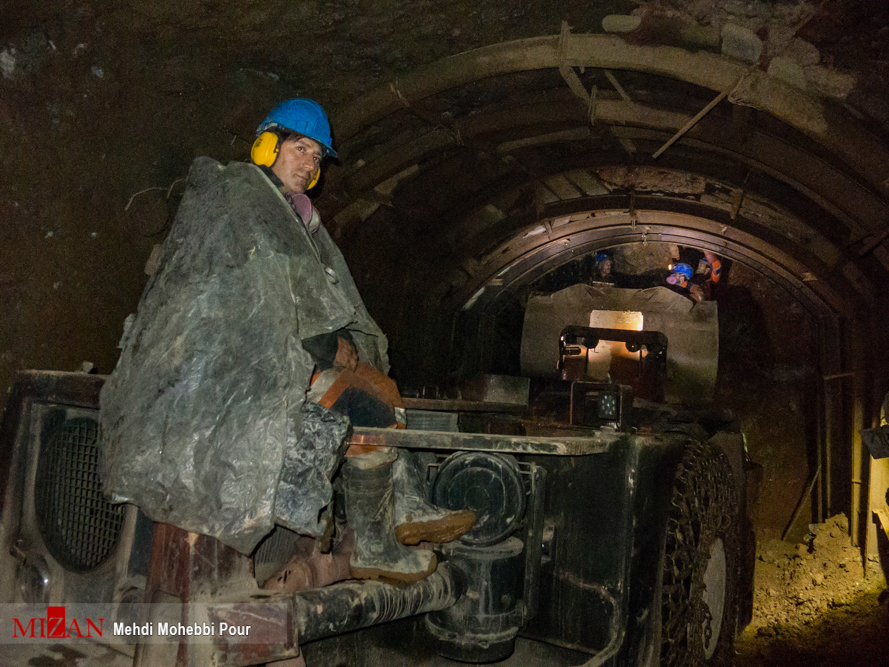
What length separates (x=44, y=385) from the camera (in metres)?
3.36

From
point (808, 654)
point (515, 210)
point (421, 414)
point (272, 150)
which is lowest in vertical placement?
point (808, 654)

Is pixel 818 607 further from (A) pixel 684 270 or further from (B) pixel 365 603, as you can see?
(B) pixel 365 603

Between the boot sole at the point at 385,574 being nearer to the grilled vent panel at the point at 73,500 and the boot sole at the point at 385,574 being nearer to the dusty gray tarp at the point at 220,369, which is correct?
the dusty gray tarp at the point at 220,369

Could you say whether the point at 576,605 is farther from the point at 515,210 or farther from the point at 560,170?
the point at 515,210

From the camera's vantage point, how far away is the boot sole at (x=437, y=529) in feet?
9.86

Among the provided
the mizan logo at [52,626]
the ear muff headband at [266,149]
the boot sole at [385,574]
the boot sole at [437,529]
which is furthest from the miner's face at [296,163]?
the mizan logo at [52,626]

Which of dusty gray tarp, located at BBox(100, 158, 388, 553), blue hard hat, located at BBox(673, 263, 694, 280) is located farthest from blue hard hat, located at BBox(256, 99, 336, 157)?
blue hard hat, located at BBox(673, 263, 694, 280)

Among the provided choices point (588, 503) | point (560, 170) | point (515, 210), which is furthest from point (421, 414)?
point (515, 210)

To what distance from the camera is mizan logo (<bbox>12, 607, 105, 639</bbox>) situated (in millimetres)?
3121

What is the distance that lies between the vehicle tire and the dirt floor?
Answer: 5.85 feet

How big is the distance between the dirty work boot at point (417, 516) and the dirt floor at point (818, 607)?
3.99 m

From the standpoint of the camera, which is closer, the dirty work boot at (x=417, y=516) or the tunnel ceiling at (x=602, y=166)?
the dirty work boot at (x=417, y=516)

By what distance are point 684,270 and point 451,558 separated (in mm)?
8919

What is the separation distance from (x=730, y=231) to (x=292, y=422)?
25.1 feet
